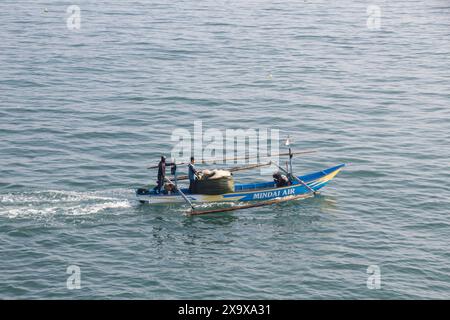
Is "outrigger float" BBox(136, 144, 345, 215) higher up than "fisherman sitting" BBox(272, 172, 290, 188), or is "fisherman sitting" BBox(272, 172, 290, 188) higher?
"fisherman sitting" BBox(272, 172, 290, 188)

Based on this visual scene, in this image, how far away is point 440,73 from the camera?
244 feet

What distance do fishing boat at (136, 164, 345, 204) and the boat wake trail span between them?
158 cm

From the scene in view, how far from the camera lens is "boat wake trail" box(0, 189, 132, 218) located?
41531mm

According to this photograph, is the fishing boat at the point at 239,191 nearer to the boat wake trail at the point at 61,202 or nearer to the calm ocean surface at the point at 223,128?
the calm ocean surface at the point at 223,128

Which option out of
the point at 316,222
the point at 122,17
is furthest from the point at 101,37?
the point at 316,222

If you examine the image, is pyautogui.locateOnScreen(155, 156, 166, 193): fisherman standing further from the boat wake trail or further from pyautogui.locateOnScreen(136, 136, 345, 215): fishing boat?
the boat wake trail

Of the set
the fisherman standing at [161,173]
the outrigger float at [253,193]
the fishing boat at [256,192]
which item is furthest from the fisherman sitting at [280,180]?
the fisherman standing at [161,173]

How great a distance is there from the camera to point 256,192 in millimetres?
43688

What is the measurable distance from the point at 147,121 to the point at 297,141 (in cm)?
1177

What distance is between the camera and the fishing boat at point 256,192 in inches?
1697

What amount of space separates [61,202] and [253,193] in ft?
34.5

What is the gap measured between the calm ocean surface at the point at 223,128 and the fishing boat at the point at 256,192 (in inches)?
33.4

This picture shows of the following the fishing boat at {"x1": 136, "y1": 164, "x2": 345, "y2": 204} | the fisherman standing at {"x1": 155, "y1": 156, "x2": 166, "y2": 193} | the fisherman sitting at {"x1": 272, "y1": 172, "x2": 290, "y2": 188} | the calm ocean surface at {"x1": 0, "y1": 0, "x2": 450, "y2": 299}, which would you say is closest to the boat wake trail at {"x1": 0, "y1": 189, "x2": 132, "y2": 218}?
the calm ocean surface at {"x1": 0, "y1": 0, "x2": 450, "y2": 299}
